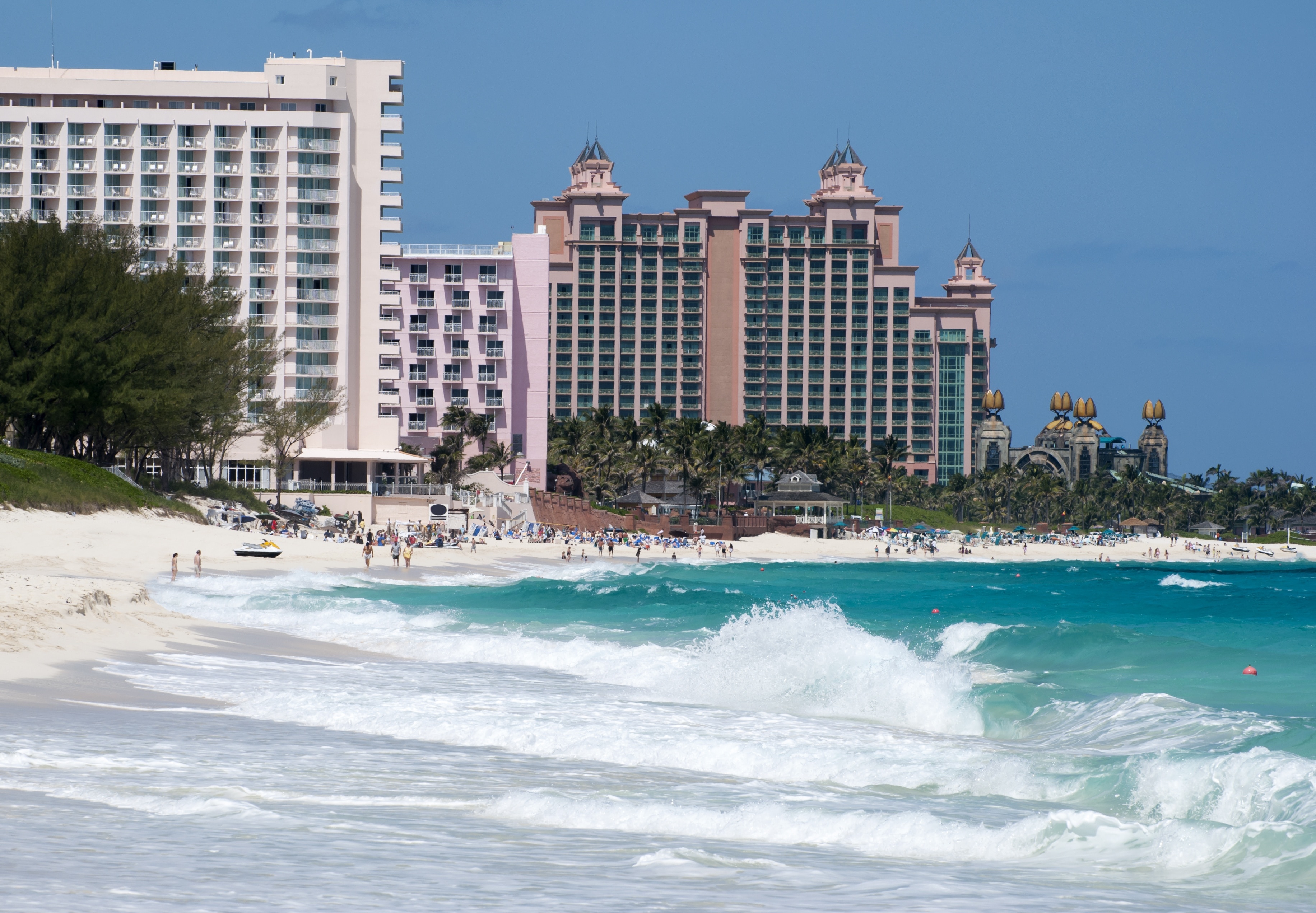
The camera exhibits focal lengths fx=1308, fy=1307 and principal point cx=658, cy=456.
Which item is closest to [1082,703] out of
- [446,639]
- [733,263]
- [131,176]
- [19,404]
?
[446,639]

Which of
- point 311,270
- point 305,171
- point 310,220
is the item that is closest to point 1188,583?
point 311,270

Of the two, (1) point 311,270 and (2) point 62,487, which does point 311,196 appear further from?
(2) point 62,487

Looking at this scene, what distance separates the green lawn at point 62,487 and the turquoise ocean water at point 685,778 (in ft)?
77.6

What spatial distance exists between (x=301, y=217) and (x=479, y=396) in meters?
23.9

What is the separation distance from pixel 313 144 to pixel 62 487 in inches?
2045

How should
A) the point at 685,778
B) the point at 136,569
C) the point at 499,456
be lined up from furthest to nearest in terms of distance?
the point at 499,456 → the point at 136,569 → the point at 685,778

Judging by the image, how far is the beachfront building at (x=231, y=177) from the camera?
310 ft

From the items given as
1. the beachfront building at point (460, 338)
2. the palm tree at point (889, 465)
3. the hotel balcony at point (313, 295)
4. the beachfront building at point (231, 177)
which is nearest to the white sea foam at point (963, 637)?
the beachfront building at point (231, 177)

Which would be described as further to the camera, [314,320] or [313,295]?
[313,295]

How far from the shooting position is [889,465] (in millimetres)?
140250

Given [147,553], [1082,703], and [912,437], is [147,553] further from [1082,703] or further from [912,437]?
[912,437]

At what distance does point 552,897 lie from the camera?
8523 millimetres

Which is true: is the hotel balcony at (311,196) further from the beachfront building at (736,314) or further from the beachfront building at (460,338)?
the beachfront building at (736,314)

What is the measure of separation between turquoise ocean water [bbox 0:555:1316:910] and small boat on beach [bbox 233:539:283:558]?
72.0 feet
